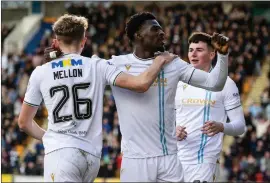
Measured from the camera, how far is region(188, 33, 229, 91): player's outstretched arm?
7550mm

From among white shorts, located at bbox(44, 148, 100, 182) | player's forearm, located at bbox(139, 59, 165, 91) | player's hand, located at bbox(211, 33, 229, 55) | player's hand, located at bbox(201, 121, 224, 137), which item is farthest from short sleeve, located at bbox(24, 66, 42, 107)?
player's hand, located at bbox(201, 121, 224, 137)

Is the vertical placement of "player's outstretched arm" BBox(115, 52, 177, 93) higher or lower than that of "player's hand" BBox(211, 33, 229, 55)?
lower

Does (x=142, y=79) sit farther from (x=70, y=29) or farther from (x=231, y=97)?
(x=231, y=97)

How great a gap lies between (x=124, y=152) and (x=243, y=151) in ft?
51.7

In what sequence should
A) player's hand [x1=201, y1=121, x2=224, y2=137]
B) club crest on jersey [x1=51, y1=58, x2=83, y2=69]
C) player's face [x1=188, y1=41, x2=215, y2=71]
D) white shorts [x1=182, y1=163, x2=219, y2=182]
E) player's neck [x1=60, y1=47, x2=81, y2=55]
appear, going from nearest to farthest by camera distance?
club crest on jersey [x1=51, y1=58, x2=83, y2=69] < player's neck [x1=60, y1=47, x2=81, y2=55] < player's hand [x1=201, y1=121, x2=224, y2=137] < white shorts [x1=182, y1=163, x2=219, y2=182] < player's face [x1=188, y1=41, x2=215, y2=71]

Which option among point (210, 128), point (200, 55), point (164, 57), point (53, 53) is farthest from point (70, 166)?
point (200, 55)

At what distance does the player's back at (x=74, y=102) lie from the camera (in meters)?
7.51

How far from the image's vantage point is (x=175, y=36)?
30453 millimetres

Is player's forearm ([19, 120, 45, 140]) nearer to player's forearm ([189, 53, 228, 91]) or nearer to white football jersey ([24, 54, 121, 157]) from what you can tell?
white football jersey ([24, 54, 121, 157])

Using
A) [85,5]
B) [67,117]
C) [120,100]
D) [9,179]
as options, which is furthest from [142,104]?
[85,5]

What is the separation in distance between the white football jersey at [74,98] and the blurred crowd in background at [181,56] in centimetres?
1521

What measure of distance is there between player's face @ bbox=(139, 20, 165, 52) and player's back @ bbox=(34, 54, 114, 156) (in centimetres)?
52

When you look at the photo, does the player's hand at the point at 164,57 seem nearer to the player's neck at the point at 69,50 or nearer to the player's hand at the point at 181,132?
the player's neck at the point at 69,50

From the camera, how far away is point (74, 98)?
24.7 feet
